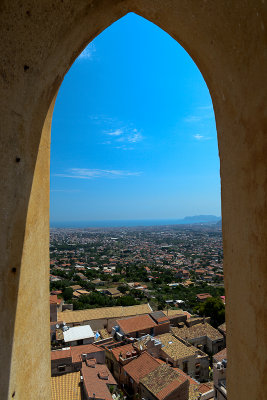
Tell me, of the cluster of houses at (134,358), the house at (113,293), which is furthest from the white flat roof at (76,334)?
the house at (113,293)

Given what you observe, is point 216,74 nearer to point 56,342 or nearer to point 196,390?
point 196,390

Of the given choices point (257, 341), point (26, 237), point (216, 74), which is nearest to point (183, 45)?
point (216, 74)

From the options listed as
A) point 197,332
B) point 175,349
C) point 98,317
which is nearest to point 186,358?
point 175,349

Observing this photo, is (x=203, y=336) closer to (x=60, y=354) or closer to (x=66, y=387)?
(x=60, y=354)

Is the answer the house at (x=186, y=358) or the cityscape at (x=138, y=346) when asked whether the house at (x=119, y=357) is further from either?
the house at (x=186, y=358)

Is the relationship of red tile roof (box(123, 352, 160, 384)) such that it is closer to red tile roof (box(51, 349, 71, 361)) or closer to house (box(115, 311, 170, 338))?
red tile roof (box(51, 349, 71, 361))

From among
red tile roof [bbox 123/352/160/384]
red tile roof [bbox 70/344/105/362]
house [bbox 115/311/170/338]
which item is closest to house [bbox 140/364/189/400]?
red tile roof [bbox 123/352/160/384]
